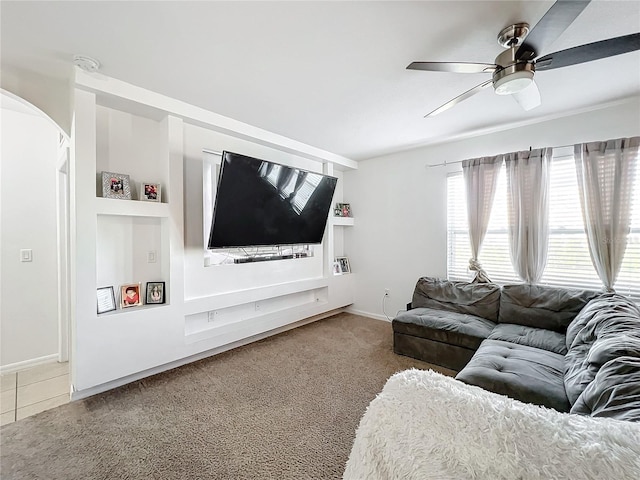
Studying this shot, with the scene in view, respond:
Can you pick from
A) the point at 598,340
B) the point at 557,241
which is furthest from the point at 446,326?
the point at 557,241

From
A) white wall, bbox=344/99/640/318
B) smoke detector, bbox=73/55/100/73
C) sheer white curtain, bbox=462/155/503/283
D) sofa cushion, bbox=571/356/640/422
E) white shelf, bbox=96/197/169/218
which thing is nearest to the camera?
sofa cushion, bbox=571/356/640/422

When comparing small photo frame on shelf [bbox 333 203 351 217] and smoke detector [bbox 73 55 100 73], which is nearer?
smoke detector [bbox 73 55 100 73]

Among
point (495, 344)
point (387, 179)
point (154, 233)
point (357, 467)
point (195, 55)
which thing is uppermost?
point (195, 55)

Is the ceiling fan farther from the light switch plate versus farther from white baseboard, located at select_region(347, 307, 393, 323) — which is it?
the light switch plate

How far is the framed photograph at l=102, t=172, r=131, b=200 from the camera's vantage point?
2346 millimetres

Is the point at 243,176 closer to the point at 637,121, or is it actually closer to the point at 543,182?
the point at 543,182

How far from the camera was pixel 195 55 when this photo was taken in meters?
1.93

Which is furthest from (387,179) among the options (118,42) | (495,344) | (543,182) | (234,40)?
(118,42)

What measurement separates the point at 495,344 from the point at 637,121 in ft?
8.10

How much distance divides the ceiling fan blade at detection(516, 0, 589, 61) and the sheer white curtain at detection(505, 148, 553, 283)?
1.87m

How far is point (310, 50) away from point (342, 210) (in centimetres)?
293

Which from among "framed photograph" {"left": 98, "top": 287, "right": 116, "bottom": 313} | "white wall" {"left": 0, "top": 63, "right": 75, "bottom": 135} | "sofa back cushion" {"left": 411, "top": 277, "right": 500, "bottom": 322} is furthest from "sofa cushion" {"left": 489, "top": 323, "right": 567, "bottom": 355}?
"white wall" {"left": 0, "top": 63, "right": 75, "bottom": 135}

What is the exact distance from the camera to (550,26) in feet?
4.23

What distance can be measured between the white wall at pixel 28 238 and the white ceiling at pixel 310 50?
1.17 meters
